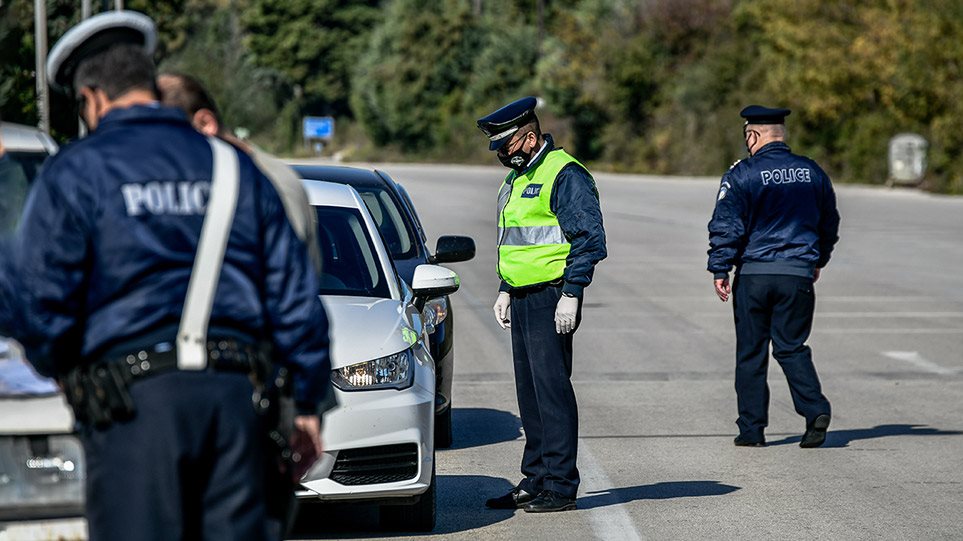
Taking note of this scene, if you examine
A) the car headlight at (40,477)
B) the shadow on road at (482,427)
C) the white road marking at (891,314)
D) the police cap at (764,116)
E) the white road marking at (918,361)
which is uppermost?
the police cap at (764,116)

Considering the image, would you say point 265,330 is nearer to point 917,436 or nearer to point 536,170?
point 536,170

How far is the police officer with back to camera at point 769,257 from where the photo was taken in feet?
31.3

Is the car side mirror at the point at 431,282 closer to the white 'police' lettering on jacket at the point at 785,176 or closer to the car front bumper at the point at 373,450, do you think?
the car front bumper at the point at 373,450

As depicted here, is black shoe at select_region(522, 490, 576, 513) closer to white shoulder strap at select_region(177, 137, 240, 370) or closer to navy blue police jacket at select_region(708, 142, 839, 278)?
navy blue police jacket at select_region(708, 142, 839, 278)

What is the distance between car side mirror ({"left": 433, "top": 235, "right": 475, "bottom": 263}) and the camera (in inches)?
385

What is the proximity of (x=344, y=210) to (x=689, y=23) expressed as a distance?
211 feet

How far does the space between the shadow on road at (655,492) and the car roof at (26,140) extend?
312 cm

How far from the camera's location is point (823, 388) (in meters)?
12.1

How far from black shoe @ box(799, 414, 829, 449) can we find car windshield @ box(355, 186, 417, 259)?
2600 mm

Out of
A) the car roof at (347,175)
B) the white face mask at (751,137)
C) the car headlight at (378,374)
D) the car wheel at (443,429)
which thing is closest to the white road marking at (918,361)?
the white face mask at (751,137)

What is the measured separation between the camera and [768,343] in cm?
965


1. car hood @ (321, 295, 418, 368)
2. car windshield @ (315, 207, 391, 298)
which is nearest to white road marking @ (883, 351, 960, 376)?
car windshield @ (315, 207, 391, 298)

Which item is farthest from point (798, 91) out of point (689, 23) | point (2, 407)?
point (2, 407)

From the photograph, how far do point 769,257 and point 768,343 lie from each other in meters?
0.51
